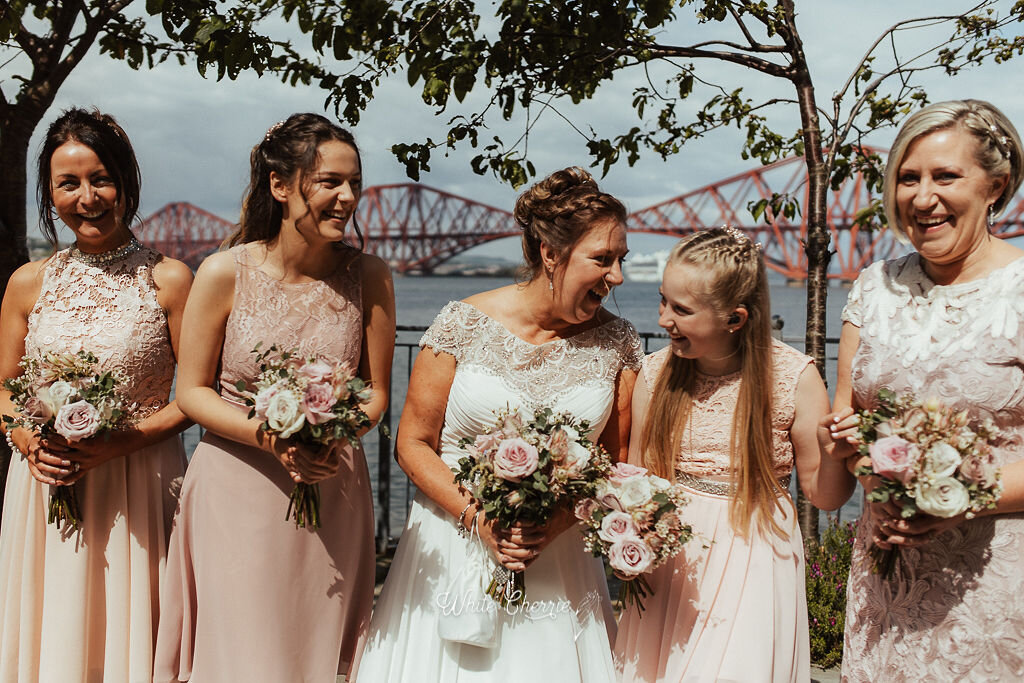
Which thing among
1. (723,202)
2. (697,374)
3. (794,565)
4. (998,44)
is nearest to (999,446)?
(794,565)

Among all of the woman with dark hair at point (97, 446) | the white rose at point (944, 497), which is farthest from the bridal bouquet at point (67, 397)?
the white rose at point (944, 497)

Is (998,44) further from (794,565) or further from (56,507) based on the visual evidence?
(56,507)

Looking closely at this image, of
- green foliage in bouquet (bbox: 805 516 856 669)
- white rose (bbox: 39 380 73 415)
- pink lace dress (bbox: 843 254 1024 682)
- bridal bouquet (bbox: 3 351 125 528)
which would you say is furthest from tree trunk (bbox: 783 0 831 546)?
white rose (bbox: 39 380 73 415)

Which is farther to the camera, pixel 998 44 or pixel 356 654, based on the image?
pixel 998 44

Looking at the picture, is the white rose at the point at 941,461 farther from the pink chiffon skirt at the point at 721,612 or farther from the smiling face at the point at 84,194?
the smiling face at the point at 84,194

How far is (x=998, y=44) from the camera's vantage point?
4.19 meters

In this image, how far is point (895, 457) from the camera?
6.84 ft

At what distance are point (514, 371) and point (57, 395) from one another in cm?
139

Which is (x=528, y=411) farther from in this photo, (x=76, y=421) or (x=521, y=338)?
(x=76, y=421)

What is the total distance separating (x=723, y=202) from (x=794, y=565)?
66.6 meters

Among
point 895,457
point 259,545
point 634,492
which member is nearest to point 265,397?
point 259,545

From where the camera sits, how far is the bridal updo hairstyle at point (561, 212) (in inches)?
105

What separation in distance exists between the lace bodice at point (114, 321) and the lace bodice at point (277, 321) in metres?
0.34

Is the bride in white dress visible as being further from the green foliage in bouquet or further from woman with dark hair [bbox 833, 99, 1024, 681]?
the green foliage in bouquet
